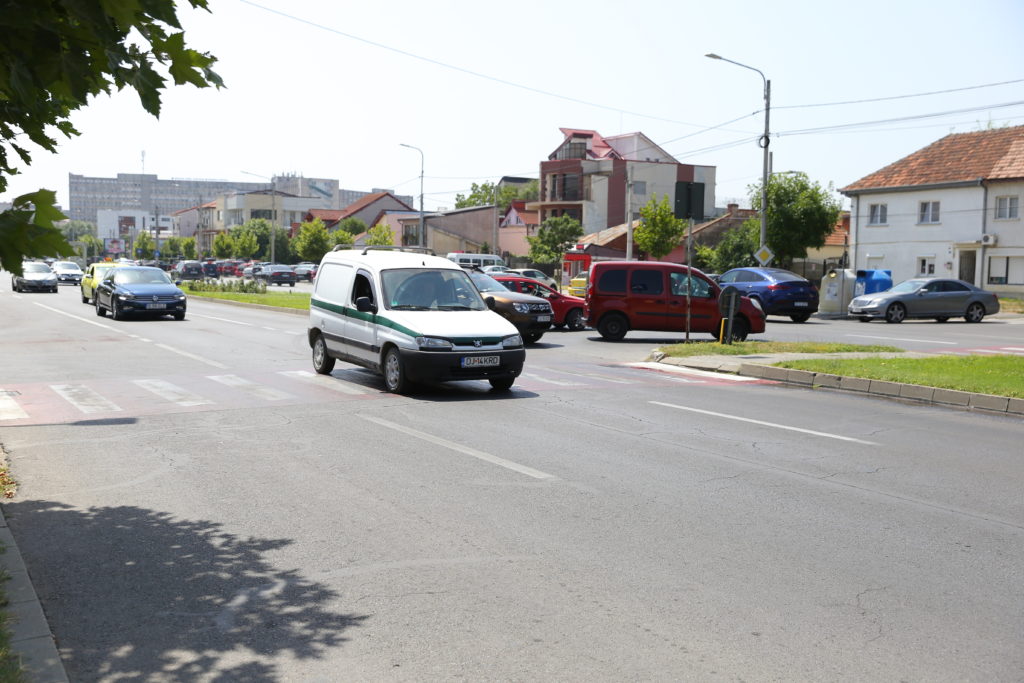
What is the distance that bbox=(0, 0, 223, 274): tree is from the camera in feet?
13.8

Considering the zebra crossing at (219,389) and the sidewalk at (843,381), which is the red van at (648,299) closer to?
the sidewalk at (843,381)

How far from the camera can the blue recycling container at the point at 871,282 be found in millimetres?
34625

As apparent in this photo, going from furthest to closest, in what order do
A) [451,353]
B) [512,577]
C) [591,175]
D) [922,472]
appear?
1. [591,175]
2. [451,353]
3. [922,472]
4. [512,577]

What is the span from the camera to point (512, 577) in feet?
17.7

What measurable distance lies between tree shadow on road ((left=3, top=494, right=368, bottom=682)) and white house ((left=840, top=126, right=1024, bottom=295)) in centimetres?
4731

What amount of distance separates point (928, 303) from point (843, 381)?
19838 mm

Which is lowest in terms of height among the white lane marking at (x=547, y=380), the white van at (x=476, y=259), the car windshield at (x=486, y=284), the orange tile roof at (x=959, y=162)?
the white lane marking at (x=547, y=380)

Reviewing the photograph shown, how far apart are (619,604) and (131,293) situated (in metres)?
25.8

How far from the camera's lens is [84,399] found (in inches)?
493

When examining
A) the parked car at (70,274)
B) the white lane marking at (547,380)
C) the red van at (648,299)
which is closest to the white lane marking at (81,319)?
the red van at (648,299)

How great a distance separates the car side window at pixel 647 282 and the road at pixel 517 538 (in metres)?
11.0

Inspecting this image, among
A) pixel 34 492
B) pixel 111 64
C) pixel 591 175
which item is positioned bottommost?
pixel 34 492

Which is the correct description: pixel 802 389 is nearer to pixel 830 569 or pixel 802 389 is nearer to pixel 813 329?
pixel 830 569

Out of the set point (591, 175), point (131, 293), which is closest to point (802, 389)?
point (131, 293)
